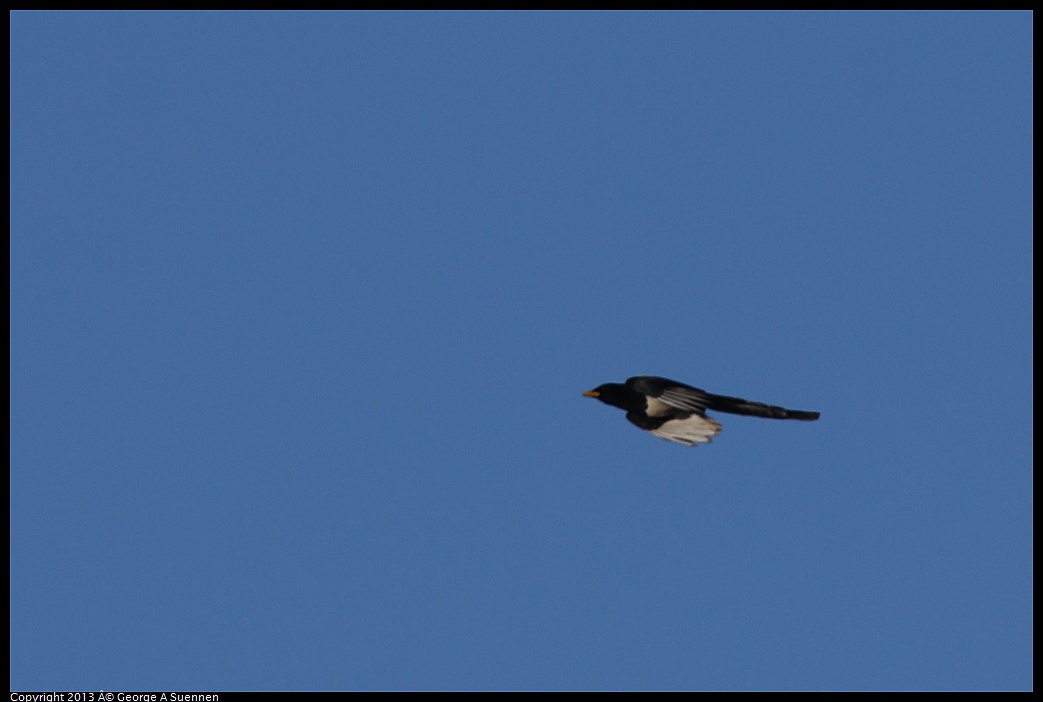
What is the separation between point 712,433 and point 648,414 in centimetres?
187

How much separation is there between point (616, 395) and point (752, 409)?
3.56 m

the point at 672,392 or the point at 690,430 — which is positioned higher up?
the point at 672,392

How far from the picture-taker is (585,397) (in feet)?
148

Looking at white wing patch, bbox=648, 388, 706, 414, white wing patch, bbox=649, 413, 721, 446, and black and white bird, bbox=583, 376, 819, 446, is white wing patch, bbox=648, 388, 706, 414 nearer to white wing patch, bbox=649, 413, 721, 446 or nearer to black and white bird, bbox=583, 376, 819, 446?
black and white bird, bbox=583, 376, 819, 446

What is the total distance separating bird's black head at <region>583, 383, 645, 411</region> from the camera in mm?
43438

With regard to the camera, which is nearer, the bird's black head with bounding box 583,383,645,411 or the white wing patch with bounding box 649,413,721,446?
the white wing patch with bounding box 649,413,721,446

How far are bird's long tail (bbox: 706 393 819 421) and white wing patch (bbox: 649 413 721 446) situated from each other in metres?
0.79

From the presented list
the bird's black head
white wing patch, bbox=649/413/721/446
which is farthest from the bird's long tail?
the bird's black head

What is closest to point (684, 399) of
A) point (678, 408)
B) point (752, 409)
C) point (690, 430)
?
point (678, 408)

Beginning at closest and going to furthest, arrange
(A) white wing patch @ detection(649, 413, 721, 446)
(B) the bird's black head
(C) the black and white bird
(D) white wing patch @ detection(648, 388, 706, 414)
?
1. (A) white wing patch @ detection(649, 413, 721, 446)
2. (C) the black and white bird
3. (D) white wing patch @ detection(648, 388, 706, 414)
4. (B) the bird's black head

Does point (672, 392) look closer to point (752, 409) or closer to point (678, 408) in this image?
point (678, 408)

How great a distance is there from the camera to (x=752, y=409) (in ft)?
142
